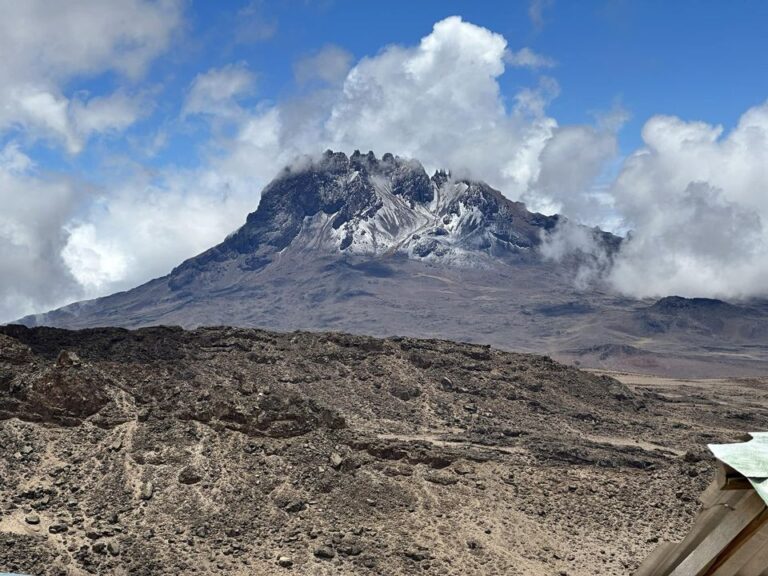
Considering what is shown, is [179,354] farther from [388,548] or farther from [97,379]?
[388,548]

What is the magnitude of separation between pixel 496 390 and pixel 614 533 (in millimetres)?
27828

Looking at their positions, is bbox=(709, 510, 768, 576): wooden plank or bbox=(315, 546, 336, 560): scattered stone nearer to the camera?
bbox=(709, 510, 768, 576): wooden plank

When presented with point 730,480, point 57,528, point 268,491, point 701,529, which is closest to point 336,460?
point 268,491

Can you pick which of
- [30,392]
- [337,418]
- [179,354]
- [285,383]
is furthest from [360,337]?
[30,392]

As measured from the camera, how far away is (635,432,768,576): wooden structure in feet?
30.1

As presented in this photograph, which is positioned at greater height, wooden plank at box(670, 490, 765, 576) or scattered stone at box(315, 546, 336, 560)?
wooden plank at box(670, 490, 765, 576)

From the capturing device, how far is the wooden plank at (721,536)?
9359 mm

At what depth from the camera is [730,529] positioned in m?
9.45

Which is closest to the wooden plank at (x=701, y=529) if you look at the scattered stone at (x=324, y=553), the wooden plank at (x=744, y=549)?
the wooden plank at (x=744, y=549)

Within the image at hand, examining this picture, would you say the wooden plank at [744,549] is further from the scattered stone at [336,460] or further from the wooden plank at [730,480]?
the scattered stone at [336,460]

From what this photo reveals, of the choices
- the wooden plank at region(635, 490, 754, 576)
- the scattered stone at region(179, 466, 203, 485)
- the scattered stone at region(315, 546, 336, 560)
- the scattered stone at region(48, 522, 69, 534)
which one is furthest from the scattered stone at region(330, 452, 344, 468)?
the wooden plank at region(635, 490, 754, 576)

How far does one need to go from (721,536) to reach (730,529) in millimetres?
128

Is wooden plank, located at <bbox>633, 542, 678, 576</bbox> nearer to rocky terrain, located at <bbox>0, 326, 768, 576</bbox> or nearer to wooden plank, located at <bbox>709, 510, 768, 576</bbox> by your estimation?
wooden plank, located at <bbox>709, 510, 768, 576</bbox>

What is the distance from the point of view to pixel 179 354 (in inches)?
1909
